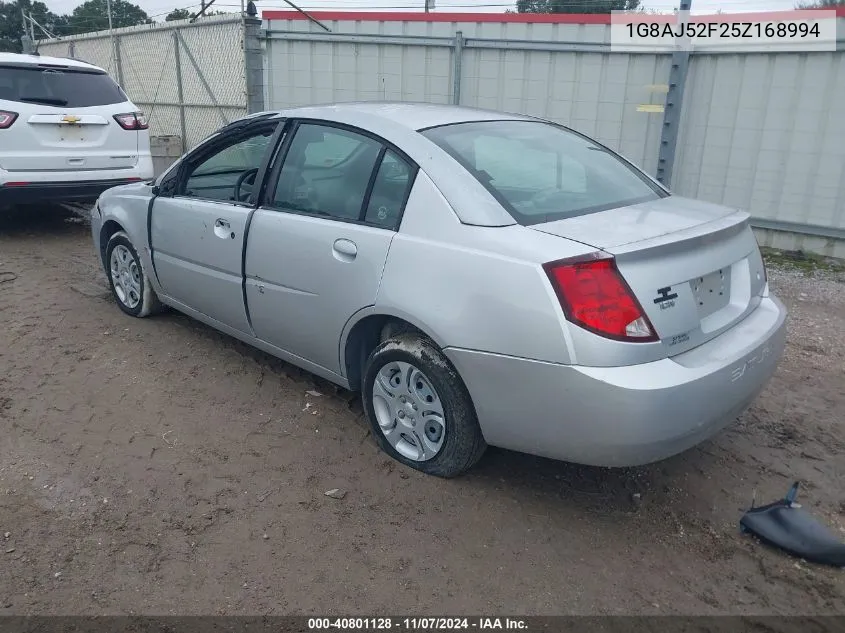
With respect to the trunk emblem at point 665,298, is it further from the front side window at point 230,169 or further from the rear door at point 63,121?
the rear door at point 63,121

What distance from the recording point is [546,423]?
276cm

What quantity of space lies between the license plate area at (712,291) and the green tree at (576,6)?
788 inches

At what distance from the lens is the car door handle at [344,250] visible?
3330 mm

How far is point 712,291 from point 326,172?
6.48ft

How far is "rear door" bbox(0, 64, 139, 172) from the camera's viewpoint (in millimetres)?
6891

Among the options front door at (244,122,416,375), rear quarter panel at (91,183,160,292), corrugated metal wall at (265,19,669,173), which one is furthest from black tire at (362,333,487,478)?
corrugated metal wall at (265,19,669,173)

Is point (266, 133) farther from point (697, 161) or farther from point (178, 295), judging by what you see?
point (697, 161)

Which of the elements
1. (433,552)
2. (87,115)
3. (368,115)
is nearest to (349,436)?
(433,552)

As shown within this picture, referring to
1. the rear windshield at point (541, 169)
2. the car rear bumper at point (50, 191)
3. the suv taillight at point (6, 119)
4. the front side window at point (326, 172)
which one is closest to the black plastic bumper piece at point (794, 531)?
the rear windshield at point (541, 169)

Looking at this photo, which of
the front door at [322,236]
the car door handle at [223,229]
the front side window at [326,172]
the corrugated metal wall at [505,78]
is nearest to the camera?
the front door at [322,236]

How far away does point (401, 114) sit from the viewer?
3.64 meters

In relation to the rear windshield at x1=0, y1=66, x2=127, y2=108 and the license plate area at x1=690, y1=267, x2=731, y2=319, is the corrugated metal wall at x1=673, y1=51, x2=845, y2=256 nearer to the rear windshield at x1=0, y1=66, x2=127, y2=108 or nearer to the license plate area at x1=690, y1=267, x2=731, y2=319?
the license plate area at x1=690, y1=267, x2=731, y2=319

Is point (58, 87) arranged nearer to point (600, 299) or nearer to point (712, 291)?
point (600, 299)

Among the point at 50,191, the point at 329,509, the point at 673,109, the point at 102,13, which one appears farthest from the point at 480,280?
the point at 102,13
